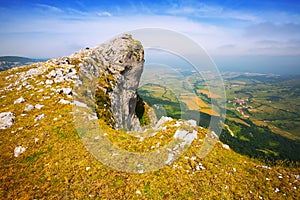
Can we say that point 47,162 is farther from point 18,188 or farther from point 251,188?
point 251,188

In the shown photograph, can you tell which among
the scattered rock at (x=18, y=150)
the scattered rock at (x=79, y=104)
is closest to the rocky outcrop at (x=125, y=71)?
the scattered rock at (x=79, y=104)

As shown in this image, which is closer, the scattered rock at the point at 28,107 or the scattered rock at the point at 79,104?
the scattered rock at the point at 28,107

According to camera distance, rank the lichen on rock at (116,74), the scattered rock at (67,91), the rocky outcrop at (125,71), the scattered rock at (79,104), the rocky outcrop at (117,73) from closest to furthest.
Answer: the scattered rock at (79,104), the scattered rock at (67,91), the lichen on rock at (116,74), the rocky outcrop at (117,73), the rocky outcrop at (125,71)

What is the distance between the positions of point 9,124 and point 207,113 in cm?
13964

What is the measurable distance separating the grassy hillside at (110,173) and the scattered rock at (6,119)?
363mm

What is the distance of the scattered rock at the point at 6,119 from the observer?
12461 millimetres

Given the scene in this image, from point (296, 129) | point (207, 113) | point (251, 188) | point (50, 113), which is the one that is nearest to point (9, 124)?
point (50, 113)

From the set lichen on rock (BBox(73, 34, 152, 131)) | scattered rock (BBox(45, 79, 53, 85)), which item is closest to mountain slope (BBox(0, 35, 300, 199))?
scattered rock (BBox(45, 79, 53, 85))

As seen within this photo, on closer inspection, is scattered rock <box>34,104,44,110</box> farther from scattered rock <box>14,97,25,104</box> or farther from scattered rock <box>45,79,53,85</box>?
scattered rock <box>45,79,53,85</box>

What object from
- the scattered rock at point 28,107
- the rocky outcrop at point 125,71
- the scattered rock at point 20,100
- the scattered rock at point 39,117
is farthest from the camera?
the rocky outcrop at point 125,71

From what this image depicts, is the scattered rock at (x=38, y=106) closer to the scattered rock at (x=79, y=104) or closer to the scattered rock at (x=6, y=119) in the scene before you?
the scattered rock at (x=6, y=119)

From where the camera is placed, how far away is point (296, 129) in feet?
491

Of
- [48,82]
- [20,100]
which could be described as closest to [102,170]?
[20,100]

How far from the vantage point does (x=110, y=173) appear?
33.2 feet
